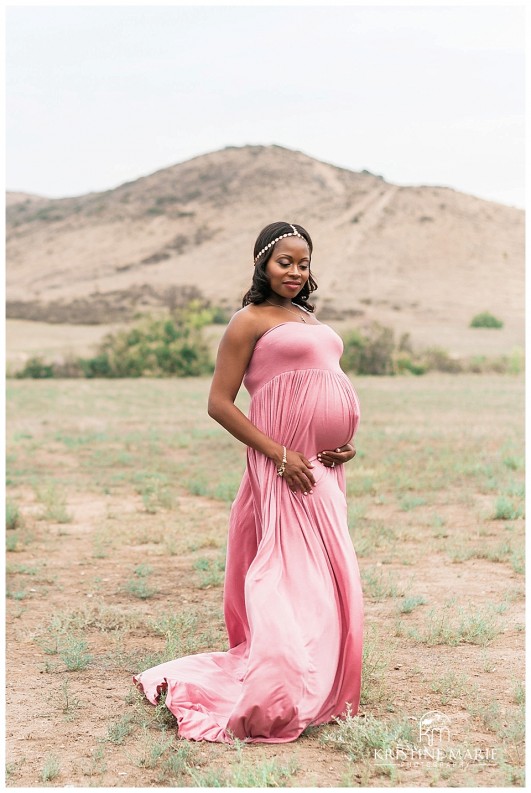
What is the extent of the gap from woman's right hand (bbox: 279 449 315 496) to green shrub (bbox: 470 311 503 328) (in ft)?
207

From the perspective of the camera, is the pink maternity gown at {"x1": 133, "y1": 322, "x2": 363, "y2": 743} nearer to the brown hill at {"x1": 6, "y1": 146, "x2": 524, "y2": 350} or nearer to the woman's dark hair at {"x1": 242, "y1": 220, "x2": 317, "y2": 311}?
the woman's dark hair at {"x1": 242, "y1": 220, "x2": 317, "y2": 311}

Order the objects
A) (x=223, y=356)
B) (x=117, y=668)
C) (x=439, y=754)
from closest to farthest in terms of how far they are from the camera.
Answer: (x=439, y=754) → (x=223, y=356) → (x=117, y=668)

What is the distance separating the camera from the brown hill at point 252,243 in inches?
2894

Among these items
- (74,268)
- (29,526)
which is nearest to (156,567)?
(29,526)

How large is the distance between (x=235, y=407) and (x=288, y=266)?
2.23 feet

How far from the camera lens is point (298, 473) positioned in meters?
4.19

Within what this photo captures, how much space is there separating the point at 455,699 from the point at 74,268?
86.2 meters

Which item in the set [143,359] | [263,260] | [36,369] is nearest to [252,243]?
[143,359]

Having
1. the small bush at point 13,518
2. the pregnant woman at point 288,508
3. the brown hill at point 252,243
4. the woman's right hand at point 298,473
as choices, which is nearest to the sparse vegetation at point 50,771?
the pregnant woman at point 288,508

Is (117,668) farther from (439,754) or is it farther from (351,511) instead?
(351,511)

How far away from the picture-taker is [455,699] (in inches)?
177

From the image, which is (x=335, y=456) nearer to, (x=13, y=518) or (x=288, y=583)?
(x=288, y=583)

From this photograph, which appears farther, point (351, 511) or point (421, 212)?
point (421, 212)

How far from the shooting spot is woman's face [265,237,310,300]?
13.8 ft
